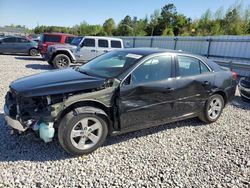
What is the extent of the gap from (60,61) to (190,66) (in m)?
8.17

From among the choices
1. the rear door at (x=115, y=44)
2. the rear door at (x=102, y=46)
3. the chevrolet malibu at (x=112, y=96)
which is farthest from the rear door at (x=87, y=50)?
the chevrolet malibu at (x=112, y=96)

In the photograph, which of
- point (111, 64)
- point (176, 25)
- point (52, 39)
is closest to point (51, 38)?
point (52, 39)

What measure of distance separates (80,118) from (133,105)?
0.89 m

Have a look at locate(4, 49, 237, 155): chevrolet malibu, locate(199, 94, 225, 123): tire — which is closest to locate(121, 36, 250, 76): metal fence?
locate(199, 94, 225, 123): tire

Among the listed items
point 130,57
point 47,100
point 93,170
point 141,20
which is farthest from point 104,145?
point 141,20

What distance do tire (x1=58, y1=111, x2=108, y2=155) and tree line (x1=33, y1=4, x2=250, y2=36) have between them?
34.4 metres

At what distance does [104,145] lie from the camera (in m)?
3.82

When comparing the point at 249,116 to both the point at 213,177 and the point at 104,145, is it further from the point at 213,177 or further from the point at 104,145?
the point at 104,145

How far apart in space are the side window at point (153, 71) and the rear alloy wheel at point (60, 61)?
7.92 m

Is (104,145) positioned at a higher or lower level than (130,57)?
lower

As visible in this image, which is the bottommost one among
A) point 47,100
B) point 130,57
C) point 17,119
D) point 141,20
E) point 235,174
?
point 235,174

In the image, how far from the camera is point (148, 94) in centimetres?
387

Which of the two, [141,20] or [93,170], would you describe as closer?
[93,170]

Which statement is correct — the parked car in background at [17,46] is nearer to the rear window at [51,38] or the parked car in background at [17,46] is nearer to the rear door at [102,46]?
the rear window at [51,38]
